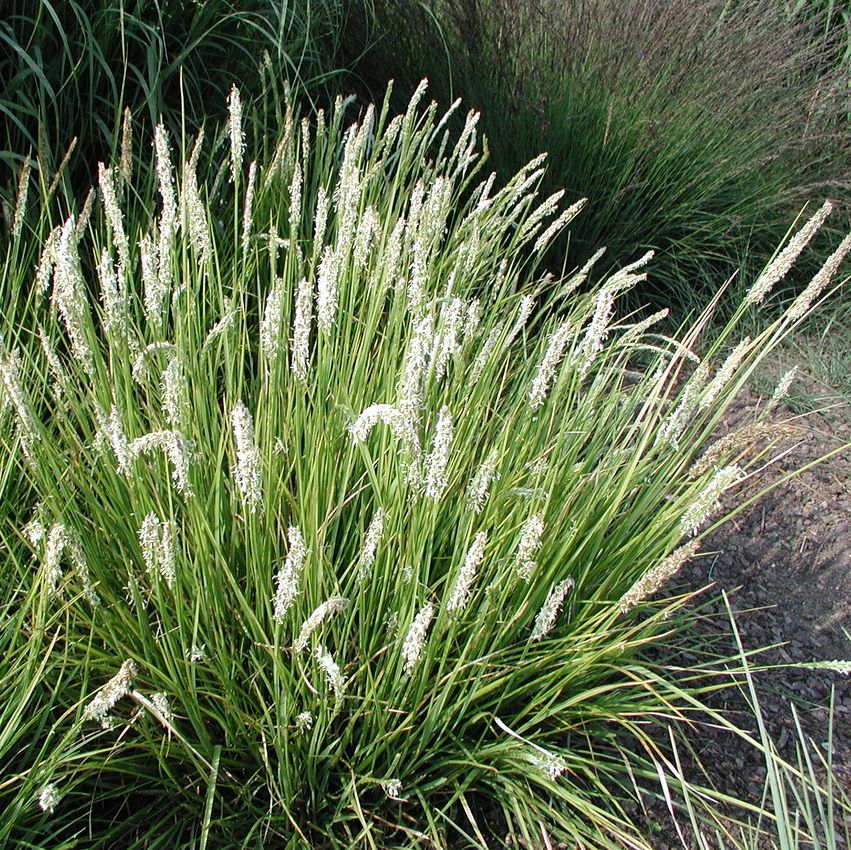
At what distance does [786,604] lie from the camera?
9.68 feet

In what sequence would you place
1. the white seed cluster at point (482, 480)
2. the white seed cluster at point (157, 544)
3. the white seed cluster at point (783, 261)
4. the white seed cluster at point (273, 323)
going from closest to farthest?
the white seed cluster at point (157, 544), the white seed cluster at point (482, 480), the white seed cluster at point (273, 323), the white seed cluster at point (783, 261)

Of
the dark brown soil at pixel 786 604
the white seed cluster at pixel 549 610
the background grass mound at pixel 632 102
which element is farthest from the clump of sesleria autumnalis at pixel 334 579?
the background grass mound at pixel 632 102

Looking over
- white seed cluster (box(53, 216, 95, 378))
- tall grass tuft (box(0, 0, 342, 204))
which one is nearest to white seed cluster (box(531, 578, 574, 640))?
white seed cluster (box(53, 216, 95, 378))

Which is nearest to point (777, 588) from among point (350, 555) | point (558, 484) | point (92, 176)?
point (558, 484)

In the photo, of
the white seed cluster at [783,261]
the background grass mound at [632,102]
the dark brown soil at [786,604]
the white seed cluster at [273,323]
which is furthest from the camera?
the background grass mound at [632,102]

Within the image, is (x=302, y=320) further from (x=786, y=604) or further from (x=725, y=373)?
(x=786, y=604)

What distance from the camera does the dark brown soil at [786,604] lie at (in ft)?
7.41

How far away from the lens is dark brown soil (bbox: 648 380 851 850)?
2.26 metres

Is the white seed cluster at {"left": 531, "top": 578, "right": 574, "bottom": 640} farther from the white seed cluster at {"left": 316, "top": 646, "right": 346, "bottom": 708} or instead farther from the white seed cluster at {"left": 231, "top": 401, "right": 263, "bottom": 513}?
the white seed cluster at {"left": 231, "top": 401, "right": 263, "bottom": 513}

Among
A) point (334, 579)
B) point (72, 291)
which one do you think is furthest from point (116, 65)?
point (334, 579)

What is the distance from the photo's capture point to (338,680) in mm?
1364

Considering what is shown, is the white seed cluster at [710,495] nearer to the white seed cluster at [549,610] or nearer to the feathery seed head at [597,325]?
the white seed cluster at [549,610]

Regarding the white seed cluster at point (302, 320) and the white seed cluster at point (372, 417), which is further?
the white seed cluster at point (302, 320)

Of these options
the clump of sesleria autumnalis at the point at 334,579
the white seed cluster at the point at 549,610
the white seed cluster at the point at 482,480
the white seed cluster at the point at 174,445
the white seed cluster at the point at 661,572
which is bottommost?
the clump of sesleria autumnalis at the point at 334,579
